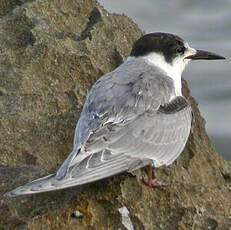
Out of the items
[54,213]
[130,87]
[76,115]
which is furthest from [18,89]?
[54,213]

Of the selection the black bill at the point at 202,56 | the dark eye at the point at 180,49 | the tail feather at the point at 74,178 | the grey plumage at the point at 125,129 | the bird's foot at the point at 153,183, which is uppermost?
the dark eye at the point at 180,49

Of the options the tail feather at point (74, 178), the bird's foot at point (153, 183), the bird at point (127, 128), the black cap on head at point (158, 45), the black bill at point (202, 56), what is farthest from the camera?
the black bill at point (202, 56)

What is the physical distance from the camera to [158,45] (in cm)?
539

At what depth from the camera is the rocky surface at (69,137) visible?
3.97 meters

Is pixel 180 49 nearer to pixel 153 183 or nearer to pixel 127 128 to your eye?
pixel 127 128

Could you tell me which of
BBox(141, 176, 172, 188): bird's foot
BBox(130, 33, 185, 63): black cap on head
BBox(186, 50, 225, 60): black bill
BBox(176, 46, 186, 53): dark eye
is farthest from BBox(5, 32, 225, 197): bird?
BBox(186, 50, 225, 60): black bill

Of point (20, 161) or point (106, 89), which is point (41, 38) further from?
point (20, 161)

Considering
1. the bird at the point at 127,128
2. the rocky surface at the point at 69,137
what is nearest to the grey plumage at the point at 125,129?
Answer: the bird at the point at 127,128

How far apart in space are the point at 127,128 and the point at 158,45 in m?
1.34

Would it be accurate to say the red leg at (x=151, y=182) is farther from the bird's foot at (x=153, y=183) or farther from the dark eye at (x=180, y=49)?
the dark eye at (x=180, y=49)

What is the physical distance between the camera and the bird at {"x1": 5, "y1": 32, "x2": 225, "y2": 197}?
3.92m

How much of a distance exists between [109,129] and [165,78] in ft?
3.22

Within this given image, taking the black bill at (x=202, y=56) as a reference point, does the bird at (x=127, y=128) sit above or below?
below

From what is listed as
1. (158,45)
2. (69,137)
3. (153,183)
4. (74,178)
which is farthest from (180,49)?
(74,178)
